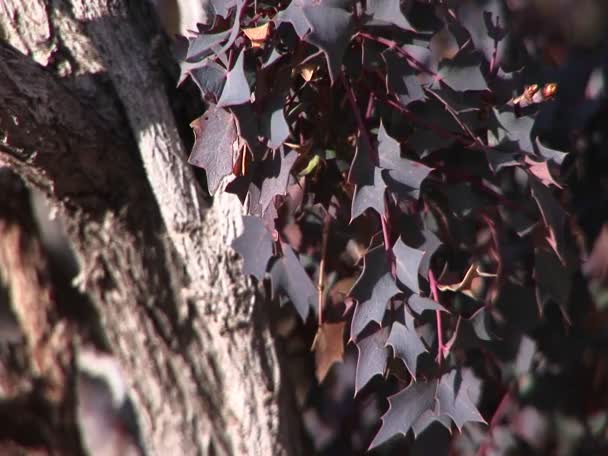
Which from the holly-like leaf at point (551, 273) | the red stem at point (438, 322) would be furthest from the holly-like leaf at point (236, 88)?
the holly-like leaf at point (551, 273)

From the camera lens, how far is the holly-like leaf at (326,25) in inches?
34.5

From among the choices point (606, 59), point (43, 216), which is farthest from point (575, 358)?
point (43, 216)

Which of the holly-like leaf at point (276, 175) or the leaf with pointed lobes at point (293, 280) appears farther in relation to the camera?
the leaf with pointed lobes at point (293, 280)

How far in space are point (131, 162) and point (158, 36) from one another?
19 centimetres

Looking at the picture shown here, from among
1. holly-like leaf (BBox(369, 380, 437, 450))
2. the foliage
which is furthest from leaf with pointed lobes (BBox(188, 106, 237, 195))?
holly-like leaf (BBox(369, 380, 437, 450))

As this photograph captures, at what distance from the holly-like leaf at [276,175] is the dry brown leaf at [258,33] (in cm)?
14

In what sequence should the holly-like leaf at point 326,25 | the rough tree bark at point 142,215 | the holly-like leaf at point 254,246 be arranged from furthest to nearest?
the rough tree bark at point 142,215 < the holly-like leaf at point 254,246 < the holly-like leaf at point 326,25

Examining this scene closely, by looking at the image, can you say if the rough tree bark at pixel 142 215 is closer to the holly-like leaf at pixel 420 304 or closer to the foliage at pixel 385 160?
the foliage at pixel 385 160

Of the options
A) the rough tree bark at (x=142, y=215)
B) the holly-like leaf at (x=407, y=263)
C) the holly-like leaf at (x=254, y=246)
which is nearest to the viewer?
the holly-like leaf at (x=407, y=263)

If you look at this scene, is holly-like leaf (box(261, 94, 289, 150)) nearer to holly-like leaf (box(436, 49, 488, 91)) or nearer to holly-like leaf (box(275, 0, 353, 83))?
holly-like leaf (box(275, 0, 353, 83))

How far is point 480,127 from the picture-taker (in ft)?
3.56

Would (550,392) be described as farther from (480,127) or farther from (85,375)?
(85,375)

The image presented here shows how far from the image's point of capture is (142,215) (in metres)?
1.35

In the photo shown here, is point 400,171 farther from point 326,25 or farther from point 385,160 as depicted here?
point 326,25
